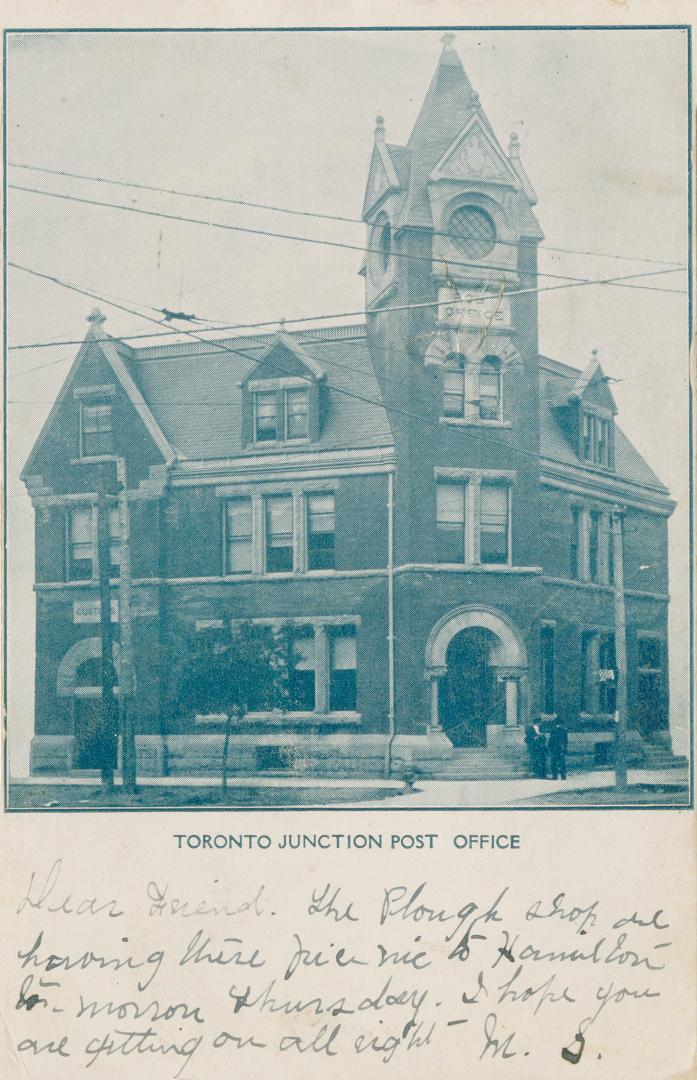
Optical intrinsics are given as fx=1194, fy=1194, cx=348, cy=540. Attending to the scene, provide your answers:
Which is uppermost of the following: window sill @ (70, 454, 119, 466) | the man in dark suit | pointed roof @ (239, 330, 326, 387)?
pointed roof @ (239, 330, 326, 387)

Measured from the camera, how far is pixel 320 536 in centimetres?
1112

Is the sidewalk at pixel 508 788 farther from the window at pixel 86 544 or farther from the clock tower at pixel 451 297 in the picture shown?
the window at pixel 86 544

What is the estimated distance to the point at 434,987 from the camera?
811 cm

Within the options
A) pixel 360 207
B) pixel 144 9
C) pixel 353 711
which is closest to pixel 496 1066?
pixel 353 711

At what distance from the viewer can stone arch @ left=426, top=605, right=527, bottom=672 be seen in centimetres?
973

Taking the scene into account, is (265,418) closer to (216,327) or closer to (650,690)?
(216,327)

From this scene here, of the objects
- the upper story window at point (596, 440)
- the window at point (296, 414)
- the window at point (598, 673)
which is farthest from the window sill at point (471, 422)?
the window at point (598, 673)

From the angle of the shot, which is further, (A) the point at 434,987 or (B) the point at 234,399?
(B) the point at 234,399

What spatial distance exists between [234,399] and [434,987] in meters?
5.89

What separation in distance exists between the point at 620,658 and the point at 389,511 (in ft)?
9.61

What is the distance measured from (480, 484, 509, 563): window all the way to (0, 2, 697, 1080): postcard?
0.11m

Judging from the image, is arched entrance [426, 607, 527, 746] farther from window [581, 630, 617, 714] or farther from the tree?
the tree

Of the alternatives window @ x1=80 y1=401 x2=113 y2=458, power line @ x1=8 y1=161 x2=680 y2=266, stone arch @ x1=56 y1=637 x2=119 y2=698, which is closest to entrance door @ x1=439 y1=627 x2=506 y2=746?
stone arch @ x1=56 y1=637 x2=119 y2=698

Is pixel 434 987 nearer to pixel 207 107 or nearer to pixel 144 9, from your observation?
pixel 207 107
